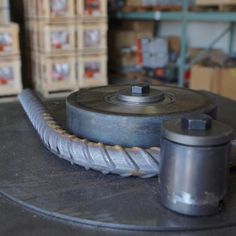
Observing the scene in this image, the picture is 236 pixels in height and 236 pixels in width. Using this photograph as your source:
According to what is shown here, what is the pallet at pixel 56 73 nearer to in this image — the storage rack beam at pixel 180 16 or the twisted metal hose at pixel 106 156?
the storage rack beam at pixel 180 16

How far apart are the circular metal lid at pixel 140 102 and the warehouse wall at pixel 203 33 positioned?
10.3 ft

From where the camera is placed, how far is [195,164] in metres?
0.61

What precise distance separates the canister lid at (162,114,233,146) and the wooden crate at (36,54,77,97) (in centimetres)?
306

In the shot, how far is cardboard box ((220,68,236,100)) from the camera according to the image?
2.96 m

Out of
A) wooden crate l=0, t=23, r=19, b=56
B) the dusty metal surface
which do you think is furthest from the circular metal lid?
wooden crate l=0, t=23, r=19, b=56

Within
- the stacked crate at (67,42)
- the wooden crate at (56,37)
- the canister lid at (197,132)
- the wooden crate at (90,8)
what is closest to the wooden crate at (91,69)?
the stacked crate at (67,42)

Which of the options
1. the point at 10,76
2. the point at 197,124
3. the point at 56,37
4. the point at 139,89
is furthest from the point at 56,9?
the point at 197,124

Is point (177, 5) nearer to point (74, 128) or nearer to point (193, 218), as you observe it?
point (74, 128)

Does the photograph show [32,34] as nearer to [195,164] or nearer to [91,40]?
[91,40]

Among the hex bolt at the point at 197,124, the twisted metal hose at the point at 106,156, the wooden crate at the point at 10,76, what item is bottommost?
the wooden crate at the point at 10,76

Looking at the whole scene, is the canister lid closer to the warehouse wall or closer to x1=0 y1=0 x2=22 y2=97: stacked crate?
x1=0 y1=0 x2=22 y2=97: stacked crate

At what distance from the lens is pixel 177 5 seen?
3.83 metres

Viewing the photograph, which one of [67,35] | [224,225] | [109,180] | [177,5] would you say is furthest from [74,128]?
[177,5]

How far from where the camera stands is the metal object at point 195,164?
0.61m
